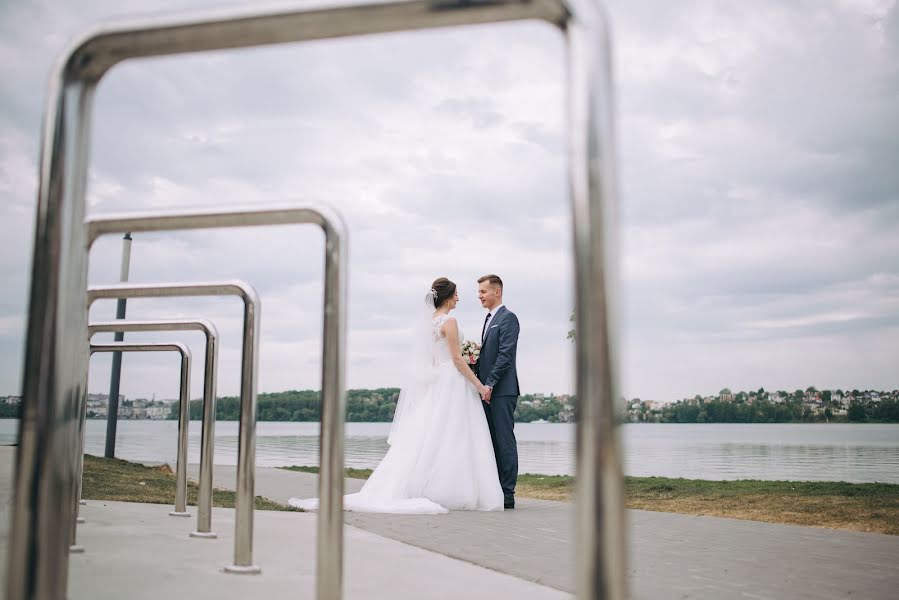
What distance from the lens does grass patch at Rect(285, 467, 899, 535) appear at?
5.69m

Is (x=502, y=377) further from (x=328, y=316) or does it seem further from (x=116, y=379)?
(x=116, y=379)

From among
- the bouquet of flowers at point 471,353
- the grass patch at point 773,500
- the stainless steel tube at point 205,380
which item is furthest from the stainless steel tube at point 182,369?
the bouquet of flowers at point 471,353

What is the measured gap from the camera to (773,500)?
677 cm

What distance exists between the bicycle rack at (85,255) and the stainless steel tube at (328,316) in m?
0.59

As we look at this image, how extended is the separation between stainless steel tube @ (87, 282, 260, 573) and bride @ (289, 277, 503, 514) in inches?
135

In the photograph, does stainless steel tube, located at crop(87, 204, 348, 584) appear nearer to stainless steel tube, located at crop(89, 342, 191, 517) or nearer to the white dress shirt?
stainless steel tube, located at crop(89, 342, 191, 517)

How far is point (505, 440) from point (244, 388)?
4478 millimetres

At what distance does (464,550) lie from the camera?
4012 millimetres

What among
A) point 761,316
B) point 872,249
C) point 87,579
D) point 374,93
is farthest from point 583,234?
point 761,316

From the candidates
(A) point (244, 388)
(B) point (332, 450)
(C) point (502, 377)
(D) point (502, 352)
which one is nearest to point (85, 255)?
(B) point (332, 450)

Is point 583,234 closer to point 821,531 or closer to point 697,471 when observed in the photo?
point 821,531

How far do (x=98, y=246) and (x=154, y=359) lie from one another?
7.61 feet

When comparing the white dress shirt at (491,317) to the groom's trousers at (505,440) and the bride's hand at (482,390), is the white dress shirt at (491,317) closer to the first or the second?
the bride's hand at (482,390)

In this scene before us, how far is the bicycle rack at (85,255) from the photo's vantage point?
84 centimetres
